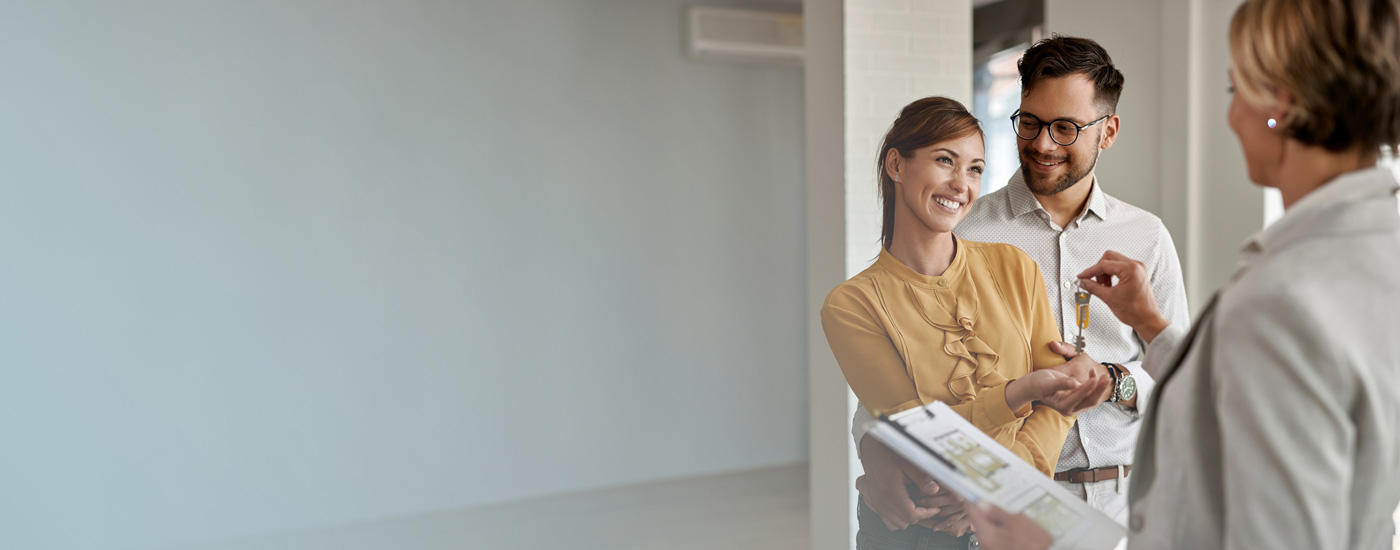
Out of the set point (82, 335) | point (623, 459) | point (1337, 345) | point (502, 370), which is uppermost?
point (1337, 345)

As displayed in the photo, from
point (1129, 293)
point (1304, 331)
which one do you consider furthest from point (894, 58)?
point (1304, 331)

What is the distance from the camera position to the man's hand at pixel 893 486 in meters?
2.12

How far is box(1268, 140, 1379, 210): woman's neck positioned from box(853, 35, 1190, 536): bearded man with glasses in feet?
3.46

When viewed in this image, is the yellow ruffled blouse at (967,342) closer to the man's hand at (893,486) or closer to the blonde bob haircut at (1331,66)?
the man's hand at (893,486)

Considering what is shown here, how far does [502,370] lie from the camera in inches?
182

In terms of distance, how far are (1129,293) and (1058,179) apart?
521mm

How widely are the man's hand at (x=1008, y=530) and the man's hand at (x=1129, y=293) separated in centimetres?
51

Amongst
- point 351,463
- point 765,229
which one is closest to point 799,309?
point 765,229

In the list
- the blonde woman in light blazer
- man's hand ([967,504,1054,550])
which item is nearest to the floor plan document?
man's hand ([967,504,1054,550])

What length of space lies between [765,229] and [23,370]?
3.69m

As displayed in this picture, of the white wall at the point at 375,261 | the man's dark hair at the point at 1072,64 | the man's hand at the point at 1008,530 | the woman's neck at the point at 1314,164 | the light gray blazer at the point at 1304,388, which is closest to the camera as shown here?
the light gray blazer at the point at 1304,388

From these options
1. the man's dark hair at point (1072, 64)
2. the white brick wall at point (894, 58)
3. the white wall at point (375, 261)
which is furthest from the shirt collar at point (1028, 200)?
the white wall at point (375, 261)

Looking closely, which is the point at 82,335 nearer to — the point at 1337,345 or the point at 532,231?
the point at 532,231

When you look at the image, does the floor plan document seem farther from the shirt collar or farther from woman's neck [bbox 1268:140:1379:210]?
the shirt collar
